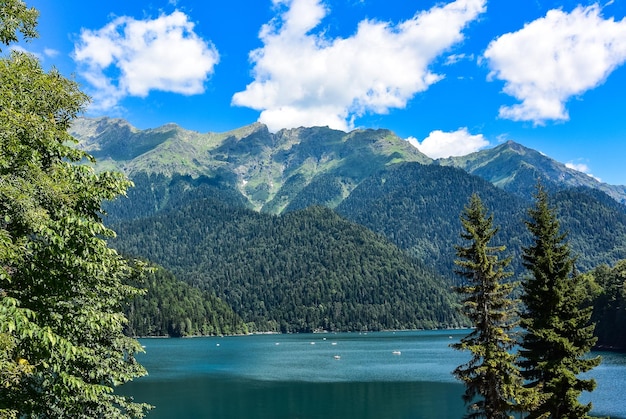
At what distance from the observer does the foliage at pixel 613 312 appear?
143 m

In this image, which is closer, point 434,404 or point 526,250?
point 526,250

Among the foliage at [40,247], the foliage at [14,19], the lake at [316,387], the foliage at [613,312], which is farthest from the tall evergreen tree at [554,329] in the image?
the foliage at [613,312]

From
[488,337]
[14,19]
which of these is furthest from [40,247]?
[488,337]

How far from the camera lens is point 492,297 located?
31719mm

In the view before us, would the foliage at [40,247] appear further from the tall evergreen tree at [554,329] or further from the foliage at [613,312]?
the foliage at [613,312]

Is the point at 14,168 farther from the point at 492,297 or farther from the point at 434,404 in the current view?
the point at 434,404

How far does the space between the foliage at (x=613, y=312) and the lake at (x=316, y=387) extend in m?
11.7

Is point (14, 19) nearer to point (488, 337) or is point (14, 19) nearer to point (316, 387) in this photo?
point (488, 337)

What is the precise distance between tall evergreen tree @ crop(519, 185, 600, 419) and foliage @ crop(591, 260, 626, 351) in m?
123

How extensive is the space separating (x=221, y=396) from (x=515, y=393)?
70942 millimetres

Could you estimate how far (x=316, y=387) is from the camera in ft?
325

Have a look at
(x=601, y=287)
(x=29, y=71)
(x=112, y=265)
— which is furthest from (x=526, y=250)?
(x=601, y=287)

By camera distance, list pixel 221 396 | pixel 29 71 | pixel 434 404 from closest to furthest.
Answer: pixel 29 71 → pixel 434 404 → pixel 221 396

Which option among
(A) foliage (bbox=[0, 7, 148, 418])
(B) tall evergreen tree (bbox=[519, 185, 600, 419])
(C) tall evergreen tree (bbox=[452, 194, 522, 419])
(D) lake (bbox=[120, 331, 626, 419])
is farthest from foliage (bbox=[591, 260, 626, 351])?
(A) foliage (bbox=[0, 7, 148, 418])
